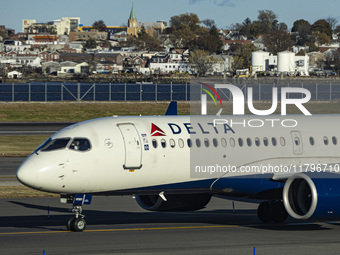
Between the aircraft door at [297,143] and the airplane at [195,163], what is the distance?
4cm

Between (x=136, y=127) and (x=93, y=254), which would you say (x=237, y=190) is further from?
(x=93, y=254)

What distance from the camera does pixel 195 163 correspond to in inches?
1136

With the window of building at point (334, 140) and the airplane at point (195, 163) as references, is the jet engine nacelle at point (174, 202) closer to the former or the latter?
the airplane at point (195, 163)

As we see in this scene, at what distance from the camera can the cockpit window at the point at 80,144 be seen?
27.2 metres

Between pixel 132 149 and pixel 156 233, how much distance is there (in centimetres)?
329

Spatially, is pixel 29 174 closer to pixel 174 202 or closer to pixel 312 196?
pixel 174 202

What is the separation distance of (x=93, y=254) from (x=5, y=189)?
712 inches

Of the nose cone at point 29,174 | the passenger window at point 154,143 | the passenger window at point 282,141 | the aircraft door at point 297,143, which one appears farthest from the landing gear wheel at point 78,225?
the aircraft door at point 297,143

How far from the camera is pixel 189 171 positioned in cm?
2881

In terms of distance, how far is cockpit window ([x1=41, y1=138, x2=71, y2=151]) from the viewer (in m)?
27.1

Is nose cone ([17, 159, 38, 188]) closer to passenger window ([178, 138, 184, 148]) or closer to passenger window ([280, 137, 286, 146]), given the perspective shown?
passenger window ([178, 138, 184, 148])

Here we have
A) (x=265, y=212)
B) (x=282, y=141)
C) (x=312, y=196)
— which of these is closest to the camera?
(x=312, y=196)

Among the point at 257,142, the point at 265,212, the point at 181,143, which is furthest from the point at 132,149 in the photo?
the point at 265,212

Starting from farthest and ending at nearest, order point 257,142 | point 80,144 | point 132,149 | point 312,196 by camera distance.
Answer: point 257,142
point 132,149
point 80,144
point 312,196
